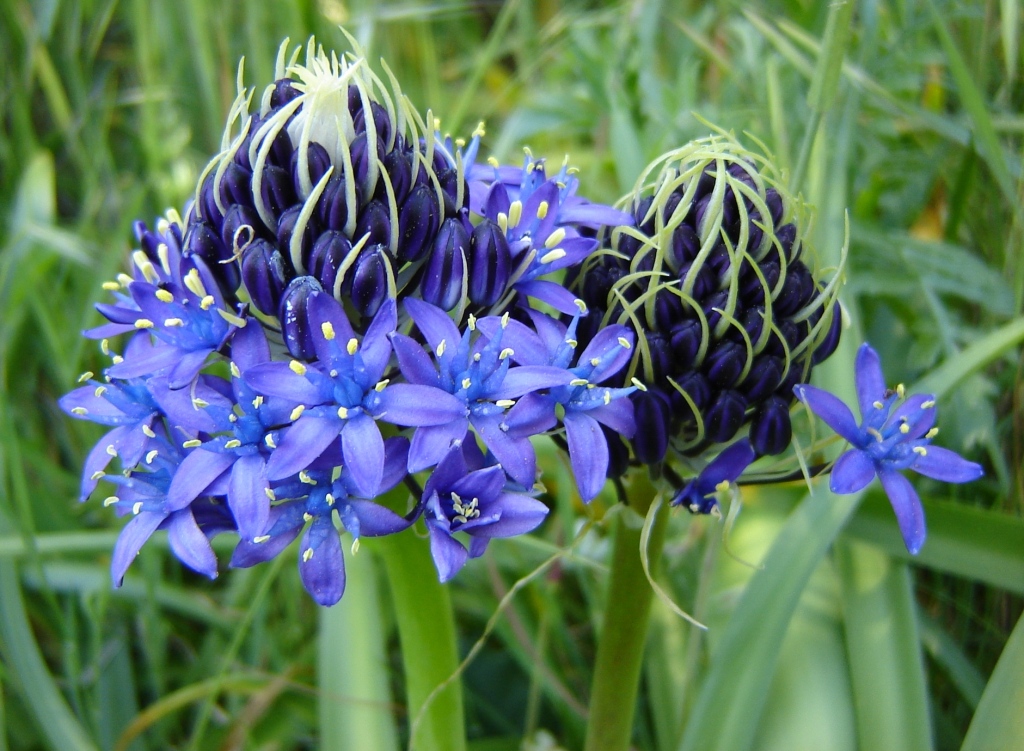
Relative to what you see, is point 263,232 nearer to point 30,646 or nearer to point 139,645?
point 30,646

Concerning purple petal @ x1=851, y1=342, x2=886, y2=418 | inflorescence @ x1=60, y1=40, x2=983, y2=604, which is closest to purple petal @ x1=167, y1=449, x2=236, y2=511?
inflorescence @ x1=60, y1=40, x2=983, y2=604

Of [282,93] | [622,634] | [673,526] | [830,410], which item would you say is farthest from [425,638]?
[673,526]

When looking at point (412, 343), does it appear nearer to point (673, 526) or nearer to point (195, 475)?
point (195, 475)

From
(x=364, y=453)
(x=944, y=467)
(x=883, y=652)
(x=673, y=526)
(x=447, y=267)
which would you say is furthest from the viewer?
(x=673, y=526)

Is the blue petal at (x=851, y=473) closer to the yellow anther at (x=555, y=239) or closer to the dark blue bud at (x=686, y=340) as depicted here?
the dark blue bud at (x=686, y=340)

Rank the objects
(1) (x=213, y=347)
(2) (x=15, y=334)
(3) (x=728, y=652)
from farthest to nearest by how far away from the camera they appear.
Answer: (2) (x=15, y=334)
(3) (x=728, y=652)
(1) (x=213, y=347)

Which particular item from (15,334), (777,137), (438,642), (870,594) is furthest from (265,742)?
(777,137)

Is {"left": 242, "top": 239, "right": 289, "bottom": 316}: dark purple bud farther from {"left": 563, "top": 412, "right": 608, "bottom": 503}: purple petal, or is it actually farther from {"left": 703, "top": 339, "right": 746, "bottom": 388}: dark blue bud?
{"left": 703, "top": 339, "right": 746, "bottom": 388}: dark blue bud
